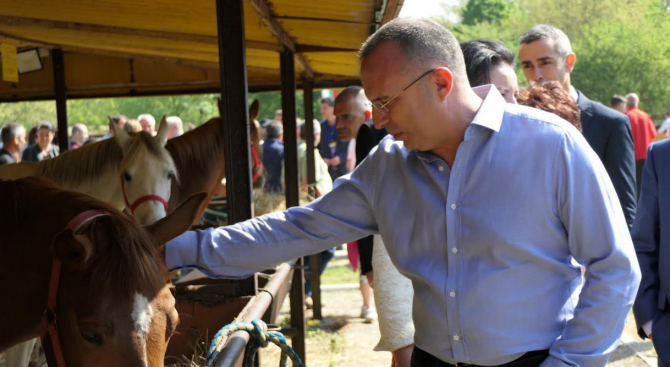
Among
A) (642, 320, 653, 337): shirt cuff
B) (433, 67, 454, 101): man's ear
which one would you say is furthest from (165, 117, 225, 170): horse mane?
(433, 67, 454, 101): man's ear

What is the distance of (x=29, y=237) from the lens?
256 centimetres

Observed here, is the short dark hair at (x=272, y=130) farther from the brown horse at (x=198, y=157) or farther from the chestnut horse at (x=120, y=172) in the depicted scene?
the chestnut horse at (x=120, y=172)

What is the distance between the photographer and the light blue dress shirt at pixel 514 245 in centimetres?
199

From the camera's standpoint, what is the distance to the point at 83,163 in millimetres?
5406

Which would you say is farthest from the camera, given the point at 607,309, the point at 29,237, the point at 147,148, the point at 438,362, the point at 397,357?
the point at 147,148

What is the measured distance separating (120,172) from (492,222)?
3.97 meters

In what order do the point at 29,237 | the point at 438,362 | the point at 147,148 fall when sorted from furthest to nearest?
the point at 147,148
the point at 29,237
the point at 438,362

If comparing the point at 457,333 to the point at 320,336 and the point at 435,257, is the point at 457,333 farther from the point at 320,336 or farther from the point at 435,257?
the point at 320,336

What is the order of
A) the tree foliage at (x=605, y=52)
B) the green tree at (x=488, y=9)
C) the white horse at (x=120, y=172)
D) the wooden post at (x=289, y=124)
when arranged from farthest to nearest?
the green tree at (x=488, y=9) < the tree foliage at (x=605, y=52) < the wooden post at (x=289, y=124) < the white horse at (x=120, y=172)

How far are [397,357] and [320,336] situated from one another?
4.79 metres

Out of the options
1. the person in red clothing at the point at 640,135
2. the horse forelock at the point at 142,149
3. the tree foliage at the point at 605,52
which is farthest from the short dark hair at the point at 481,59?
the person in red clothing at the point at 640,135

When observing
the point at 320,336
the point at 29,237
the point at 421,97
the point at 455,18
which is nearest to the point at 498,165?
the point at 421,97

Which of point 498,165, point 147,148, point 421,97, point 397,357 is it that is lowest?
point 397,357

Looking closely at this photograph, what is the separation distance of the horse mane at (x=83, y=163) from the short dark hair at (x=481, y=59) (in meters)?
3.27
